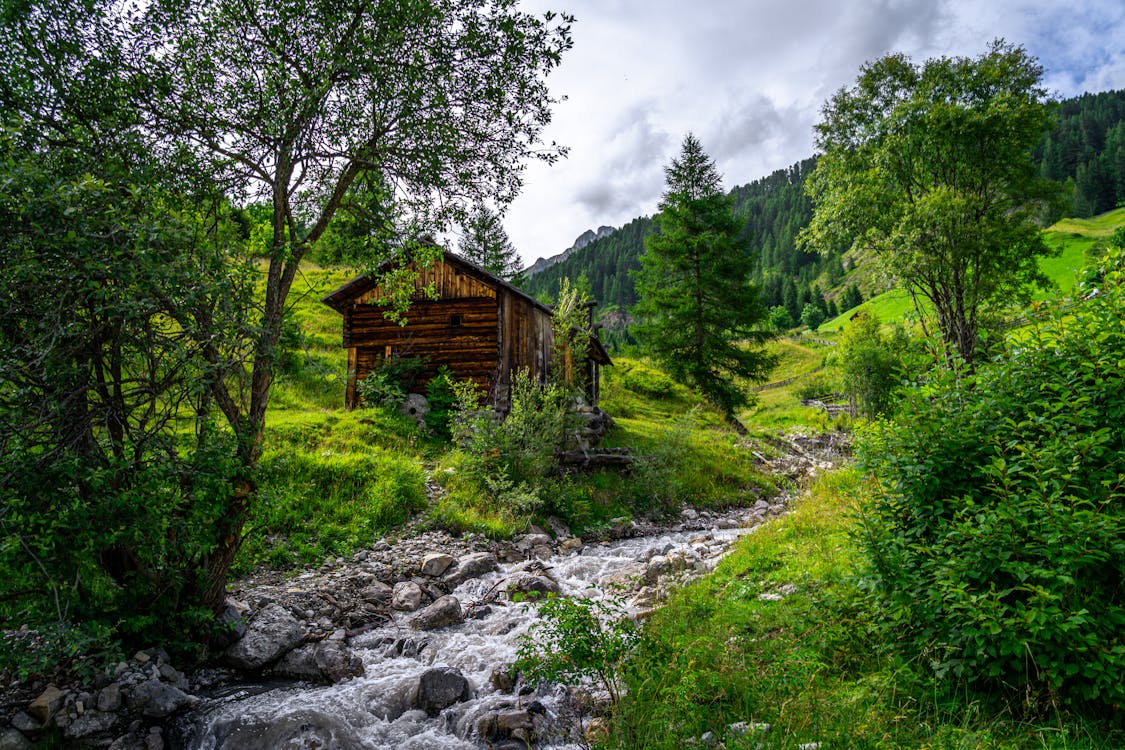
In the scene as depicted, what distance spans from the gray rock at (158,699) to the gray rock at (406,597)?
9.53 feet

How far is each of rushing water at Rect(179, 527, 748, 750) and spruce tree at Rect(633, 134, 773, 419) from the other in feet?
78.8

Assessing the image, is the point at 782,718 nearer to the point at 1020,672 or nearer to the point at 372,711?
the point at 1020,672

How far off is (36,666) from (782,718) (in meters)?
5.71

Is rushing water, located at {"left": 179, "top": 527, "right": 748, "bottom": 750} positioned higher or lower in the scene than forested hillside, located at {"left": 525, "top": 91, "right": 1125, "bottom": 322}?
lower

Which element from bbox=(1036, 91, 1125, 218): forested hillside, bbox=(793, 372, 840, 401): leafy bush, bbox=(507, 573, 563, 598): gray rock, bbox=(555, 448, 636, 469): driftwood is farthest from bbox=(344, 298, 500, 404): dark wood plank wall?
bbox=(1036, 91, 1125, 218): forested hillside

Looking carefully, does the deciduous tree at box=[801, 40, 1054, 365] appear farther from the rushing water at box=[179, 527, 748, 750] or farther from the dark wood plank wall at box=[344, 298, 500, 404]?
the rushing water at box=[179, 527, 748, 750]

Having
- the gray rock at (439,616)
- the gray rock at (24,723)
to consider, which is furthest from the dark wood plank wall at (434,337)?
the gray rock at (24,723)

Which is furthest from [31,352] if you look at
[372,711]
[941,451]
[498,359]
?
[498,359]

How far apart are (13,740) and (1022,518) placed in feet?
25.5

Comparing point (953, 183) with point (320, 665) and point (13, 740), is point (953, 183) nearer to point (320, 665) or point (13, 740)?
point (320, 665)

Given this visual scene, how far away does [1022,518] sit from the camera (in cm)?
369

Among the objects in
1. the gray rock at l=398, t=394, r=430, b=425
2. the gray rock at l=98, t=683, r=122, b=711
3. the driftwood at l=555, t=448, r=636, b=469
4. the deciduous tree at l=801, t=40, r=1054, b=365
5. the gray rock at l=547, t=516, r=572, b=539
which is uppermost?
the deciduous tree at l=801, t=40, r=1054, b=365

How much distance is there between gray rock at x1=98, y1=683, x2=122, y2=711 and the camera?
15.8 ft

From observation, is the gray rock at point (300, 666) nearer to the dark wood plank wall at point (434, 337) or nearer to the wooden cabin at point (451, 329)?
the wooden cabin at point (451, 329)
